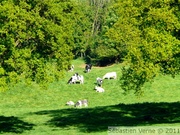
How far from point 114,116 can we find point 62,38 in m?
10.8

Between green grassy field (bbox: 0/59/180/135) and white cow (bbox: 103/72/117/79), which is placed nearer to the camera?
green grassy field (bbox: 0/59/180/135)

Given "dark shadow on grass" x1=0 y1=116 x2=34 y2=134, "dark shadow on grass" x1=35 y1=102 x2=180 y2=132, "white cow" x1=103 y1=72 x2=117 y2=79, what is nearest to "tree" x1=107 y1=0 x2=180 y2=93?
"dark shadow on grass" x1=35 y1=102 x2=180 y2=132

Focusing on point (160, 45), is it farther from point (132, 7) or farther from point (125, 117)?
point (125, 117)

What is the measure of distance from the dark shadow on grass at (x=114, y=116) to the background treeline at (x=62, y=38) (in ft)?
15.1

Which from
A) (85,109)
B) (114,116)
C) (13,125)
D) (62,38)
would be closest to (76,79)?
(85,109)

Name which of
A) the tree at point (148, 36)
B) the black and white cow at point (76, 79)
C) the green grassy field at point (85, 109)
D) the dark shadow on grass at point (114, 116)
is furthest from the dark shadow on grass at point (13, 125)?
the black and white cow at point (76, 79)

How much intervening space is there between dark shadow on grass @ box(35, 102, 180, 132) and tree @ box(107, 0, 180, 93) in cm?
454

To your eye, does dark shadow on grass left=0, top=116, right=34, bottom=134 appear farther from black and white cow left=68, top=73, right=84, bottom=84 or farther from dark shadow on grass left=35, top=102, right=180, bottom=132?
black and white cow left=68, top=73, right=84, bottom=84

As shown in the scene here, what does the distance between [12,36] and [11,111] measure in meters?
18.7

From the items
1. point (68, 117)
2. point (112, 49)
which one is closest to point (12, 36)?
point (68, 117)

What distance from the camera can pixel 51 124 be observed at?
3556cm

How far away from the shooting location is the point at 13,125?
3559cm

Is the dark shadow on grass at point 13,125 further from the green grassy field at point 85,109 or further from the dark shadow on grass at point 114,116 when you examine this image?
the dark shadow on grass at point 114,116

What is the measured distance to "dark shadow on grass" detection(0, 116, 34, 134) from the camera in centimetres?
3306
